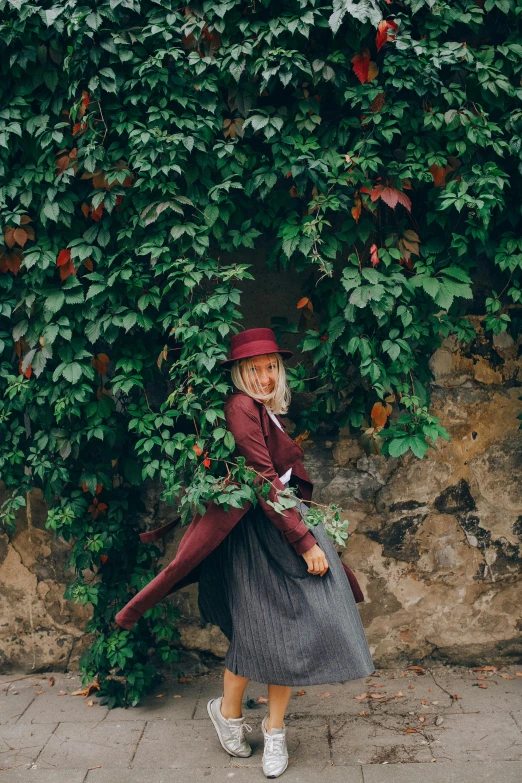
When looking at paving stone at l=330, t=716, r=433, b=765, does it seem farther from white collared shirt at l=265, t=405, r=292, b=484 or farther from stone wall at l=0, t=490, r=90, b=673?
stone wall at l=0, t=490, r=90, b=673

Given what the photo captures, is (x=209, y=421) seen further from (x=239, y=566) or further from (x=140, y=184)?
(x=140, y=184)

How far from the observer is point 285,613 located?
304cm

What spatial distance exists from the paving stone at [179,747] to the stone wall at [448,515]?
2.84ft

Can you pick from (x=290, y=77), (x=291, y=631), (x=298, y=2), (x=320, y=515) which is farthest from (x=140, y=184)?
(x=291, y=631)

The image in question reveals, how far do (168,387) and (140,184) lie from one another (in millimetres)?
983

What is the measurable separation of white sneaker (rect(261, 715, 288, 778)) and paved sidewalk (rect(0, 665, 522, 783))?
0.04 metres

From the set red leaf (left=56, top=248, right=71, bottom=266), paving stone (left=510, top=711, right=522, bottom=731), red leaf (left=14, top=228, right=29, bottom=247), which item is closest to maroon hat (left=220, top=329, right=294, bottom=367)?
red leaf (left=56, top=248, right=71, bottom=266)

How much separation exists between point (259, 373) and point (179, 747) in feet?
5.15

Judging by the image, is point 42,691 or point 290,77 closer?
point 290,77

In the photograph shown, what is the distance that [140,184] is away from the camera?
3242mm

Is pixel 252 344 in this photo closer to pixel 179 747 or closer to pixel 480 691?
pixel 179 747

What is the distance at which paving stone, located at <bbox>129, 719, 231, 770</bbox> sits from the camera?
10.3 ft

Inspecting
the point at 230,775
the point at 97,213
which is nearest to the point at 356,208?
the point at 97,213

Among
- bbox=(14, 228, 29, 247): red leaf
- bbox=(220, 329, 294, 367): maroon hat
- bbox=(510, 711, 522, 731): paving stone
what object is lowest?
bbox=(510, 711, 522, 731): paving stone
